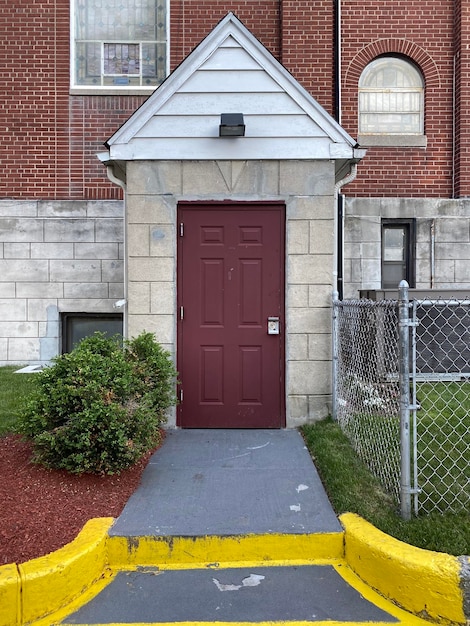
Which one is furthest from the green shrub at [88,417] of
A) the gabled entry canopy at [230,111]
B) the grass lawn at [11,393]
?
the gabled entry canopy at [230,111]

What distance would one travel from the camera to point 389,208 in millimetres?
8820

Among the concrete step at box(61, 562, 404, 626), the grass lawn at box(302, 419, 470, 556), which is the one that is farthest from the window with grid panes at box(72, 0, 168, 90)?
the concrete step at box(61, 562, 404, 626)

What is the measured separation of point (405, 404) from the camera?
11.4 ft

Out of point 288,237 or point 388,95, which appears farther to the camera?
point 388,95

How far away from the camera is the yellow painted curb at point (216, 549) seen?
3.32 m

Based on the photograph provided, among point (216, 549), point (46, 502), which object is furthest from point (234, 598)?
point (46, 502)

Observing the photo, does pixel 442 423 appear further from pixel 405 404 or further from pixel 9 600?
pixel 9 600

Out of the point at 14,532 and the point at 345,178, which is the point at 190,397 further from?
the point at 345,178

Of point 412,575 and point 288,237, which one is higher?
point 288,237

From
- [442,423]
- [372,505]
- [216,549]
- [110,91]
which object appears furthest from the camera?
[110,91]

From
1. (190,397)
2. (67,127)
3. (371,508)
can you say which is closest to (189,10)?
(67,127)

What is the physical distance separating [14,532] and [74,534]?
401 millimetres

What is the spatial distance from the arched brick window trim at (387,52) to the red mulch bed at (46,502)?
773 cm

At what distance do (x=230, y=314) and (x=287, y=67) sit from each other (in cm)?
542
